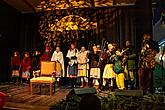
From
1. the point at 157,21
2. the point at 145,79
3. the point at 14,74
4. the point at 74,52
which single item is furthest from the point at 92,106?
the point at 157,21

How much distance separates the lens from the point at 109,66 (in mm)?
7344

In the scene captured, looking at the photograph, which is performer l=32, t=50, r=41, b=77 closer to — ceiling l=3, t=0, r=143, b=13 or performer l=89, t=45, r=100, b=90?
ceiling l=3, t=0, r=143, b=13

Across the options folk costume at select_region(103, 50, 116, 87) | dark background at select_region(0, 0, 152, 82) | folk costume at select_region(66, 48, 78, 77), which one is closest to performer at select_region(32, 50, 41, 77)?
dark background at select_region(0, 0, 152, 82)

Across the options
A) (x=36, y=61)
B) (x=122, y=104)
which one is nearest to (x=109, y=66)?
(x=36, y=61)

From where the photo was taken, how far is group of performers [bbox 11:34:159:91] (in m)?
6.45

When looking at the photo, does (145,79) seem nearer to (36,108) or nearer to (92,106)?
(36,108)

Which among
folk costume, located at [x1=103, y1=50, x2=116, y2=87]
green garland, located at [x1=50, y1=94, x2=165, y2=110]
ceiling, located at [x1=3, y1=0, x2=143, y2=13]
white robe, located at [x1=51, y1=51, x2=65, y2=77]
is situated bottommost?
green garland, located at [x1=50, y1=94, x2=165, y2=110]

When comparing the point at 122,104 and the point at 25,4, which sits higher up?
the point at 25,4

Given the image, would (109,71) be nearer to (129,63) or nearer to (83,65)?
(129,63)

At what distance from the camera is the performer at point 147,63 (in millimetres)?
6312

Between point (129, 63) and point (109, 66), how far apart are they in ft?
2.19

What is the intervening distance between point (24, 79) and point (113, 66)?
169 inches

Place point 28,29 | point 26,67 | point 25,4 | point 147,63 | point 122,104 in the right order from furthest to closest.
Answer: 1. point 28,29
2. point 25,4
3. point 26,67
4. point 147,63
5. point 122,104

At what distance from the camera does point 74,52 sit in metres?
8.61
